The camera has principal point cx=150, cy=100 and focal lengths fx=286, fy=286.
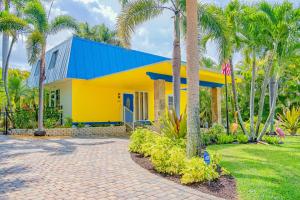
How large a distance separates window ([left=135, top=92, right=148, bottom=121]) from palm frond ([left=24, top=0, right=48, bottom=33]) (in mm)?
9135

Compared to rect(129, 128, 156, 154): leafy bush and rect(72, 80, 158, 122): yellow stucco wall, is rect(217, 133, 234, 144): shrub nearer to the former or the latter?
rect(129, 128, 156, 154): leafy bush

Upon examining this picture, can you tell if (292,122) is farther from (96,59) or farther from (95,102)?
(96,59)

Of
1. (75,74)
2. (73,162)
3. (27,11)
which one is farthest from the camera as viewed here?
(75,74)

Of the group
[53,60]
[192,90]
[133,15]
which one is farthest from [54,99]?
[192,90]

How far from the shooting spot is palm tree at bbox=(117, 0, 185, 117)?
11.5m

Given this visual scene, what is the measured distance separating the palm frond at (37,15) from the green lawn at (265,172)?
12.0 metres

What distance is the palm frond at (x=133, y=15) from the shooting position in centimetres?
1163

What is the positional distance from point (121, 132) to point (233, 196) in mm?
14494

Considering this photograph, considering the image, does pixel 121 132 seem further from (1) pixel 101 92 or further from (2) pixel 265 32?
(2) pixel 265 32

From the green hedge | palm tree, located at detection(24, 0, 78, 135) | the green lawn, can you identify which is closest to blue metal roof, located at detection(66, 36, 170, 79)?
palm tree, located at detection(24, 0, 78, 135)

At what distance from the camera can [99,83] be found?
19266 millimetres

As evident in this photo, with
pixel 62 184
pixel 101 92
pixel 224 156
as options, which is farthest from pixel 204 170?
pixel 101 92

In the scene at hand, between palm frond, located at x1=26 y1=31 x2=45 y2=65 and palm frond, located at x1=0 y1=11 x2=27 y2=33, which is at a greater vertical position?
palm frond, located at x1=0 y1=11 x2=27 y2=33

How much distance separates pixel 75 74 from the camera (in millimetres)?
18062
